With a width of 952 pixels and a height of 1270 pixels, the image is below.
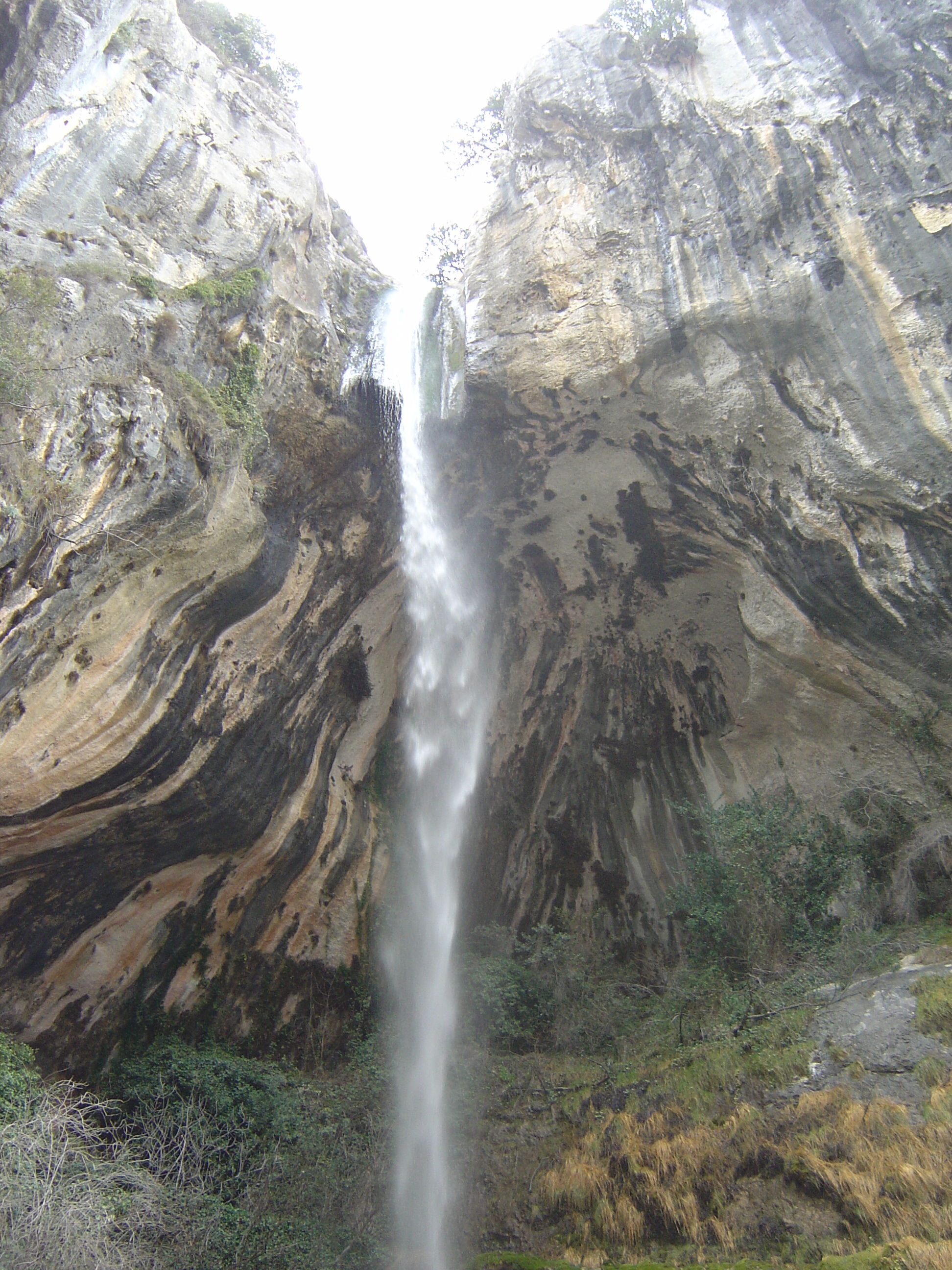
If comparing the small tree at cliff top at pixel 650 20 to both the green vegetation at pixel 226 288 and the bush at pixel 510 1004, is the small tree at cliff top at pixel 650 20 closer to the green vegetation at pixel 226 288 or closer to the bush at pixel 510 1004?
the green vegetation at pixel 226 288

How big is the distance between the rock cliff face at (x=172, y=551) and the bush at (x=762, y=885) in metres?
5.61

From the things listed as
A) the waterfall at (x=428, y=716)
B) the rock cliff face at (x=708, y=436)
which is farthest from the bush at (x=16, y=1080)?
the rock cliff face at (x=708, y=436)

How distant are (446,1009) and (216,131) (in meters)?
14.9

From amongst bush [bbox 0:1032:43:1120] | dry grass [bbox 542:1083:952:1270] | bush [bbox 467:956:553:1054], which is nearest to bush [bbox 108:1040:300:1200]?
bush [bbox 0:1032:43:1120]

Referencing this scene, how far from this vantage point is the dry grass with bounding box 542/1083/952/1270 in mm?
4883

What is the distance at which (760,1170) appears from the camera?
5824mm

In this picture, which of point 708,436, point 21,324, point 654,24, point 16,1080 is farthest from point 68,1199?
point 654,24

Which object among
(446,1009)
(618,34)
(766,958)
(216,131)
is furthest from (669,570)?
(216,131)

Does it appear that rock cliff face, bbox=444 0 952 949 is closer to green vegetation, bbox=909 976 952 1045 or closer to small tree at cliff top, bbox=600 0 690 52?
small tree at cliff top, bbox=600 0 690 52

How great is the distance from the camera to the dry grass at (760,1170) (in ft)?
16.0

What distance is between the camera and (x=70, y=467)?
721 cm

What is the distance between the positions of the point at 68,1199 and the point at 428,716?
8.75 m

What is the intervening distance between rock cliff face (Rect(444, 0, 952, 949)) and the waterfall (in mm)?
628

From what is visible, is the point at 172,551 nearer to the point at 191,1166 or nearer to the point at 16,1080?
the point at 16,1080
